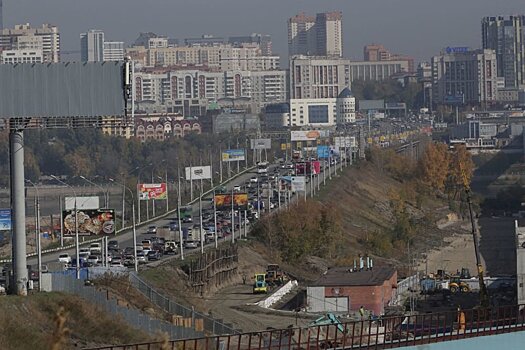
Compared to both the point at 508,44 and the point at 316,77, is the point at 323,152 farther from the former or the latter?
the point at 508,44

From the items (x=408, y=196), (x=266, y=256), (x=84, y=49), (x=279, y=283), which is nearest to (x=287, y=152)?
(x=408, y=196)

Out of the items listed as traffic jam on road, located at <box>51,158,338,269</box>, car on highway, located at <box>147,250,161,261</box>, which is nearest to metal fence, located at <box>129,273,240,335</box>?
traffic jam on road, located at <box>51,158,338,269</box>

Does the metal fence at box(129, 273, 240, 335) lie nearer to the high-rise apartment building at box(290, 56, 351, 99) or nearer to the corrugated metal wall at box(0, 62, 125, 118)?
the corrugated metal wall at box(0, 62, 125, 118)

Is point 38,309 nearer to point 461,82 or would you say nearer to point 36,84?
point 36,84

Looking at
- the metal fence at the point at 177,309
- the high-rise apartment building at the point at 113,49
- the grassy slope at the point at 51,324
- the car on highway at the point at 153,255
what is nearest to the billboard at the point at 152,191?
the car on highway at the point at 153,255

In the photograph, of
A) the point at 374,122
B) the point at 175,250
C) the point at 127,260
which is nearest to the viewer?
the point at 127,260

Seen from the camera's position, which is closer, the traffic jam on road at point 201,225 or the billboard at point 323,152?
the traffic jam on road at point 201,225

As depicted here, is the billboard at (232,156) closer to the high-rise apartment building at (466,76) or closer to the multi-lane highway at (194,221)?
the multi-lane highway at (194,221)
